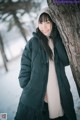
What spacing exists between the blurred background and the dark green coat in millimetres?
715

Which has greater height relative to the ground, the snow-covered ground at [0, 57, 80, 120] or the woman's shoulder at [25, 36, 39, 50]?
the woman's shoulder at [25, 36, 39, 50]

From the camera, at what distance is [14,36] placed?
5879 millimetres

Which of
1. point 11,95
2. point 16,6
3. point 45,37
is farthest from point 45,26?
point 16,6

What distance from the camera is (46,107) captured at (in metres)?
2.37

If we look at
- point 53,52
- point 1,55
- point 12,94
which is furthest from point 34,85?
point 1,55

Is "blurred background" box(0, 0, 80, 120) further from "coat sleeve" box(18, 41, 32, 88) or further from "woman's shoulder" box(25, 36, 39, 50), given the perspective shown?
"woman's shoulder" box(25, 36, 39, 50)

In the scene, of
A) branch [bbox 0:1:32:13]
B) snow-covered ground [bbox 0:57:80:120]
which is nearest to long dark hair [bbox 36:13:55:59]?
snow-covered ground [bbox 0:57:80:120]

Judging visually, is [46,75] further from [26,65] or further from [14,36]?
[14,36]

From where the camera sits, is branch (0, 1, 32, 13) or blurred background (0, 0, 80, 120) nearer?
blurred background (0, 0, 80, 120)

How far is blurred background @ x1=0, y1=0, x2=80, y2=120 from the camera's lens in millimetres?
3336

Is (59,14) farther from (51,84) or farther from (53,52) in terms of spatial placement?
(51,84)

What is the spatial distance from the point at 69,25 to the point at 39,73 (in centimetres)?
57

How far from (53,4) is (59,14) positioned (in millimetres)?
112

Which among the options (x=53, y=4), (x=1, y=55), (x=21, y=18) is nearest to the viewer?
(x=53, y=4)
